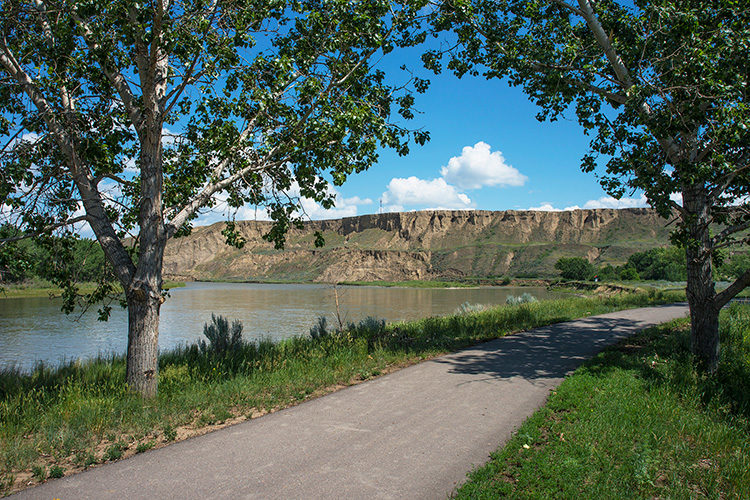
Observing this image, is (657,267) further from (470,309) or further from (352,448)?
(352,448)

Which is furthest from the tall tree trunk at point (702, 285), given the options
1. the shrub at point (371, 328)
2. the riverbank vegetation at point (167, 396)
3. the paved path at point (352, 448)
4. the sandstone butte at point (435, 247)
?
the sandstone butte at point (435, 247)

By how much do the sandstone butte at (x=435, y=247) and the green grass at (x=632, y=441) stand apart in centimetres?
9366

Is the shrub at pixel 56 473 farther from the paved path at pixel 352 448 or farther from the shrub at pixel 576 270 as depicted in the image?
the shrub at pixel 576 270

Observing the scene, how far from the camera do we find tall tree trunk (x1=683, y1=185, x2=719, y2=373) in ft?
26.6

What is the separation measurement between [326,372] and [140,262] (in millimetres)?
3394

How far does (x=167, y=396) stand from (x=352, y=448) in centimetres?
334

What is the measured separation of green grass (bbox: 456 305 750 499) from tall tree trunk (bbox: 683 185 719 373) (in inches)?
17.4

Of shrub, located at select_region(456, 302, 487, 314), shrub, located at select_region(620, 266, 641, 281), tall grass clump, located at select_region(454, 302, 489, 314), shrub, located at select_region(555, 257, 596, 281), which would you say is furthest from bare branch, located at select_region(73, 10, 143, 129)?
shrub, located at select_region(555, 257, 596, 281)

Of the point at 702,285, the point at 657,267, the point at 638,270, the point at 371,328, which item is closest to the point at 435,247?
the point at 638,270

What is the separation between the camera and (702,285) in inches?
327

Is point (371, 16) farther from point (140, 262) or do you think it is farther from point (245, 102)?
point (140, 262)

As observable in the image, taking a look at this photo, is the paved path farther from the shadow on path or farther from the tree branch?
the tree branch

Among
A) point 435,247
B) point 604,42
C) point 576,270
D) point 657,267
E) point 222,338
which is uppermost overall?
point 604,42

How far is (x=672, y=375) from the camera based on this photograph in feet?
24.3
